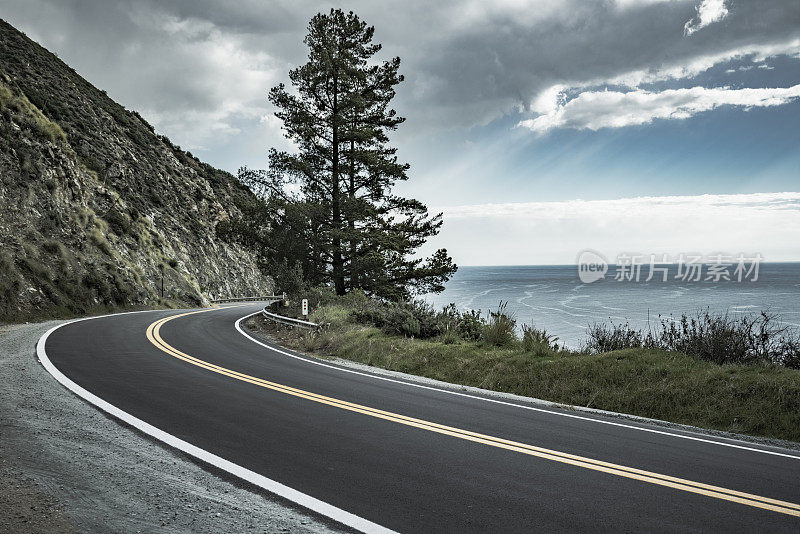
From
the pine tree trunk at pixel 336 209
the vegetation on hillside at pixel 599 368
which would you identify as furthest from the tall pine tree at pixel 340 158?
the vegetation on hillside at pixel 599 368

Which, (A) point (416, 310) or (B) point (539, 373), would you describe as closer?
(B) point (539, 373)

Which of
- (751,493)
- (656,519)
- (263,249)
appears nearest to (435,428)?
(656,519)

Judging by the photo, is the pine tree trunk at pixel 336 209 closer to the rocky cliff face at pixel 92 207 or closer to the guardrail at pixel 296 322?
the rocky cliff face at pixel 92 207

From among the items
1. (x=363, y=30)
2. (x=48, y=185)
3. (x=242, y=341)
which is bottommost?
(x=242, y=341)

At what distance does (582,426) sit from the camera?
6.70 metres

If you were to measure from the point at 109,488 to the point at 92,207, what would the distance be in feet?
110

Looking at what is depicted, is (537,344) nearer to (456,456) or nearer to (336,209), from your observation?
(456,456)

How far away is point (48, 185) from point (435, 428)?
29493mm

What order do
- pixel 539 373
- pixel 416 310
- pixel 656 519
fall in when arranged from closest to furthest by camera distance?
pixel 656 519 → pixel 539 373 → pixel 416 310

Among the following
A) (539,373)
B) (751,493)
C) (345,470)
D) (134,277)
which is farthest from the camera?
(134,277)

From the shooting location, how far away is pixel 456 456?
529 cm

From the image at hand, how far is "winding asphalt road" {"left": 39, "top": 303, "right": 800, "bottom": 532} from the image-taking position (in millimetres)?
4012

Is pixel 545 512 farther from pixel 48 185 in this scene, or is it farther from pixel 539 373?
pixel 48 185

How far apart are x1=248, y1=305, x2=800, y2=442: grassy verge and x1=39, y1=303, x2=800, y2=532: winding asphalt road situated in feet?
3.50
